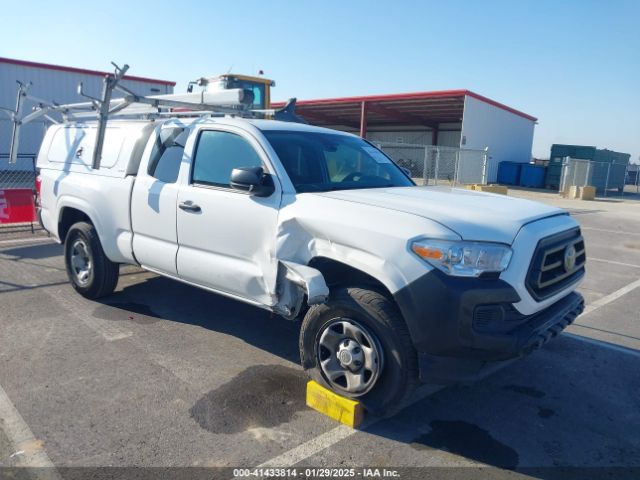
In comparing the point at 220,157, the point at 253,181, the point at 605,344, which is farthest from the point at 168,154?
the point at 605,344

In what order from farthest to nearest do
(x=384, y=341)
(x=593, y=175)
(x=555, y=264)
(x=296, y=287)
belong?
(x=593, y=175)
(x=296, y=287)
(x=555, y=264)
(x=384, y=341)

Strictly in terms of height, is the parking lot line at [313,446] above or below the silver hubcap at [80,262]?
below

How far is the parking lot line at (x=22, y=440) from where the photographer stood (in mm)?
2869

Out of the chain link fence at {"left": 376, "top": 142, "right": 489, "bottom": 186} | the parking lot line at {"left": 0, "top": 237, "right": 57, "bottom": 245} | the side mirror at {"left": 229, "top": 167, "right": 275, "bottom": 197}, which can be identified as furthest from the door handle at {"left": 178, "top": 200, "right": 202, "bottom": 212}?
the chain link fence at {"left": 376, "top": 142, "right": 489, "bottom": 186}

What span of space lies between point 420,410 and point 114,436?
2046mm

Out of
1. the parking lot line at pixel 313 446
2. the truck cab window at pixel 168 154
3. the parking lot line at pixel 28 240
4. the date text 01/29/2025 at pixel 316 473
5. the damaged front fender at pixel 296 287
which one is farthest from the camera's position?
the parking lot line at pixel 28 240

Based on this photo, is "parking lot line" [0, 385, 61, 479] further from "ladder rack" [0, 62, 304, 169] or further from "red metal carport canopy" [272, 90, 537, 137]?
"red metal carport canopy" [272, 90, 537, 137]

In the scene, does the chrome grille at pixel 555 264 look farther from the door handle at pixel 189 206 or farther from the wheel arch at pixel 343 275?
the door handle at pixel 189 206

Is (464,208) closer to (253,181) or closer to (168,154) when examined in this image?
(253,181)

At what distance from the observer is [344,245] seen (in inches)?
134

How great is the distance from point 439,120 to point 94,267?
36.0 meters

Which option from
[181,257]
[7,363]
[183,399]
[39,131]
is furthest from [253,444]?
[39,131]

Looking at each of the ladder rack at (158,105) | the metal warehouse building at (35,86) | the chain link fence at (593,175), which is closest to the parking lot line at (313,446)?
the ladder rack at (158,105)

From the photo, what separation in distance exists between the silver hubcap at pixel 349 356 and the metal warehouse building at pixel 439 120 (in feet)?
84.2
